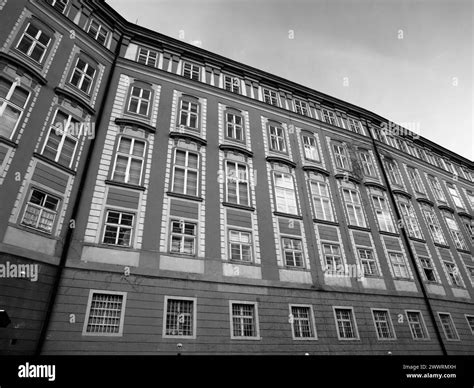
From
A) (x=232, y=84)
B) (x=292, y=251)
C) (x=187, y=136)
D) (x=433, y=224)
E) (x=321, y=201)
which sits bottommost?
(x=292, y=251)

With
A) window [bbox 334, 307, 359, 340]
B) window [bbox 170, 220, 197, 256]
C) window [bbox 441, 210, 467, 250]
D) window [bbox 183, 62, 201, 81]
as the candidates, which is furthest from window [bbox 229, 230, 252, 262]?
window [bbox 441, 210, 467, 250]

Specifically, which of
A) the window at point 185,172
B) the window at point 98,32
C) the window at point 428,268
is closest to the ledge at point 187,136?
the window at point 185,172

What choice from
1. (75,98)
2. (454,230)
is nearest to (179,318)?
(75,98)

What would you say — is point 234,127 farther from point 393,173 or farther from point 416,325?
point 416,325

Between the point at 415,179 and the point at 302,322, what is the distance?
2204 cm

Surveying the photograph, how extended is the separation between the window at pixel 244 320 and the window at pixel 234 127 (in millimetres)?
11132

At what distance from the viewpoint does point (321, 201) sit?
2089 centimetres

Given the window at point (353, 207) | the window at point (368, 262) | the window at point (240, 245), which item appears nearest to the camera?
the window at point (240, 245)

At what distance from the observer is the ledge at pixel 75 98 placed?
14.9 m

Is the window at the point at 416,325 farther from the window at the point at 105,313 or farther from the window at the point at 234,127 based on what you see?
the window at the point at 105,313

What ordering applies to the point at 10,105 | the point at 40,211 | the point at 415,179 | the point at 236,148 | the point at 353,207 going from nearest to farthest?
the point at 40,211 → the point at 10,105 → the point at 236,148 → the point at 353,207 → the point at 415,179

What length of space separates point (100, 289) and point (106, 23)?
59.0 ft

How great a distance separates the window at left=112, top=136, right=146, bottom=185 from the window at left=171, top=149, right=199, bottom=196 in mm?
1966
